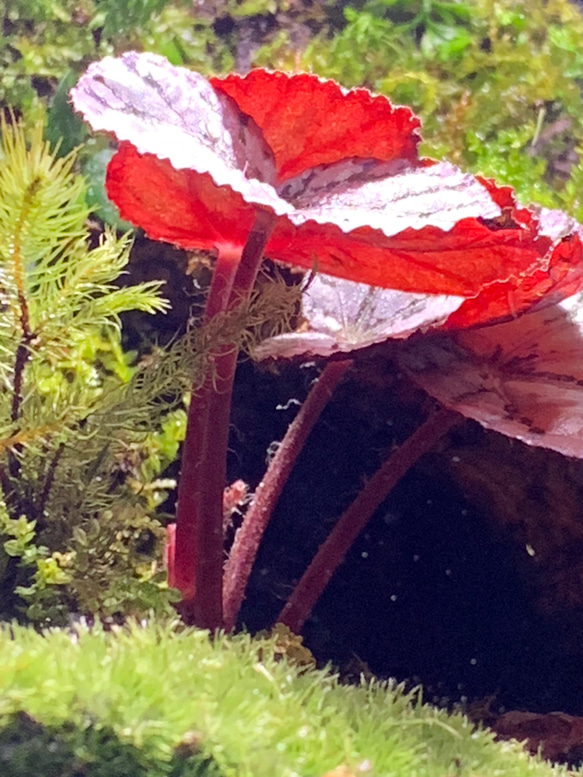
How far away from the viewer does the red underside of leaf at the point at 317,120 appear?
81cm

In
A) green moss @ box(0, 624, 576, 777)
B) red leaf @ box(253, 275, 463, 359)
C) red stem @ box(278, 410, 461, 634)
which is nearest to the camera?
green moss @ box(0, 624, 576, 777)

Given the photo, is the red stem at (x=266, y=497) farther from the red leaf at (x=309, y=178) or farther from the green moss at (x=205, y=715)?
the green moss at (x=205, y=715)

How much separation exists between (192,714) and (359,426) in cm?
79

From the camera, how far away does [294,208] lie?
771 mm

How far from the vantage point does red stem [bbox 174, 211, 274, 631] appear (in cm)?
86

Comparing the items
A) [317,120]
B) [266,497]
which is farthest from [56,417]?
[317,120]

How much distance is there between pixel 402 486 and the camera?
50.2 inches

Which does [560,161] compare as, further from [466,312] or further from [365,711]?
[365,711]

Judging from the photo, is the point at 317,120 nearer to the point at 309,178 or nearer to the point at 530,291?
the point at 309,178

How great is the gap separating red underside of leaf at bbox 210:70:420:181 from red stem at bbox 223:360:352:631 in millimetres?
267

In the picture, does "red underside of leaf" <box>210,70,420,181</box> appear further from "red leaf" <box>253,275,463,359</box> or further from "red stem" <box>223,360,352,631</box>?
"red stem" <box>223,360,352,631</box>

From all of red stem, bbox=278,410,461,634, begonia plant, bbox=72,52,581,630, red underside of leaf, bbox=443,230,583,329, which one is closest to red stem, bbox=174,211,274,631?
begonia plant, bbox=72,52,581,630

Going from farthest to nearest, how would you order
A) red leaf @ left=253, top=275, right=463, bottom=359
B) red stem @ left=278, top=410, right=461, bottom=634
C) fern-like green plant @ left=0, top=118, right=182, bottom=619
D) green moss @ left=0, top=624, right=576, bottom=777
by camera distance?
red stem @ left=278, top=410, right=461, bottom=634, red leaf @ left=253, top=275, right=463, bottom=359, fern-like green plant @ left=0, top=118, right=182, bottom=619, green moss @ left=0, top=624, right=576, bottom=777

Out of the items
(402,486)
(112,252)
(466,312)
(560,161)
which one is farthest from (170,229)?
(560,161)
